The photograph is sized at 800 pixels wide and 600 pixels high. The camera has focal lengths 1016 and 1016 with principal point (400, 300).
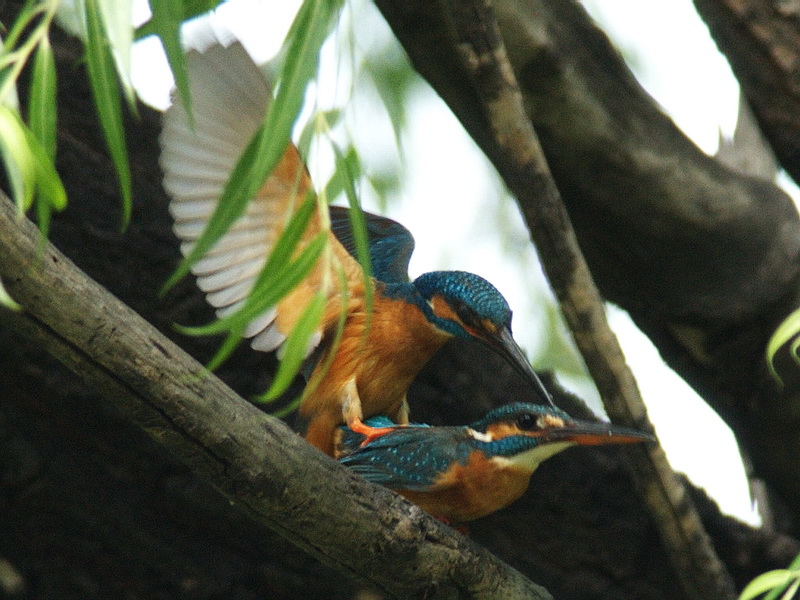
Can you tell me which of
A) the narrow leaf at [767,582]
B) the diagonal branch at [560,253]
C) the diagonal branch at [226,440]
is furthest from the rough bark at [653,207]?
the narrow leaf at [767,582]

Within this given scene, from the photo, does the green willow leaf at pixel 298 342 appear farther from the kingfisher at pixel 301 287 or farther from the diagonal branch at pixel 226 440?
the kingfisher at pixel 301 287

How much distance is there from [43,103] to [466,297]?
1.38 meters

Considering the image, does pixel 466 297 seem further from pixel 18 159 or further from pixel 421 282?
pixel 18 159

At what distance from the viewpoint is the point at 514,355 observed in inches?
93.2

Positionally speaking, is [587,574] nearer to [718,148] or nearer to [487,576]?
[487,576]

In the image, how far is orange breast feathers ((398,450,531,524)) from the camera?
2230 mm

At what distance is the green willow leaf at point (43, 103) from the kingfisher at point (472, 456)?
121 cm

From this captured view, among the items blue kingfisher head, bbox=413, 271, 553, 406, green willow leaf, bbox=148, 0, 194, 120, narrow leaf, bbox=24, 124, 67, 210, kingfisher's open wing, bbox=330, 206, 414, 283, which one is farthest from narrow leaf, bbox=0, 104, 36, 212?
kingfisher's open wing, bbox=330, 206, 414, 283

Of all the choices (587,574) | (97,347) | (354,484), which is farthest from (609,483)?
(97,347)

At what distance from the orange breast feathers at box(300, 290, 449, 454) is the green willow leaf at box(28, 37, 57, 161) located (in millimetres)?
1373

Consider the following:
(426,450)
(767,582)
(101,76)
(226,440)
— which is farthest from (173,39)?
(426,450)

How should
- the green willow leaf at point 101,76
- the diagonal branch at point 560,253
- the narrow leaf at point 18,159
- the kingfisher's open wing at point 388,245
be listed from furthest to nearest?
the kingfisher's open wing at point 388,245
the diagonal branch at point 560,253
the green willow leaf at point 101,76
the narrow leaf at point 18,159

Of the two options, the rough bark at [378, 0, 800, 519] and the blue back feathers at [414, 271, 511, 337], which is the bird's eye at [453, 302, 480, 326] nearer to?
the blue back feathers at [414, 271, 511, 337]

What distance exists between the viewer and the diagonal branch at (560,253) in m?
2.16
